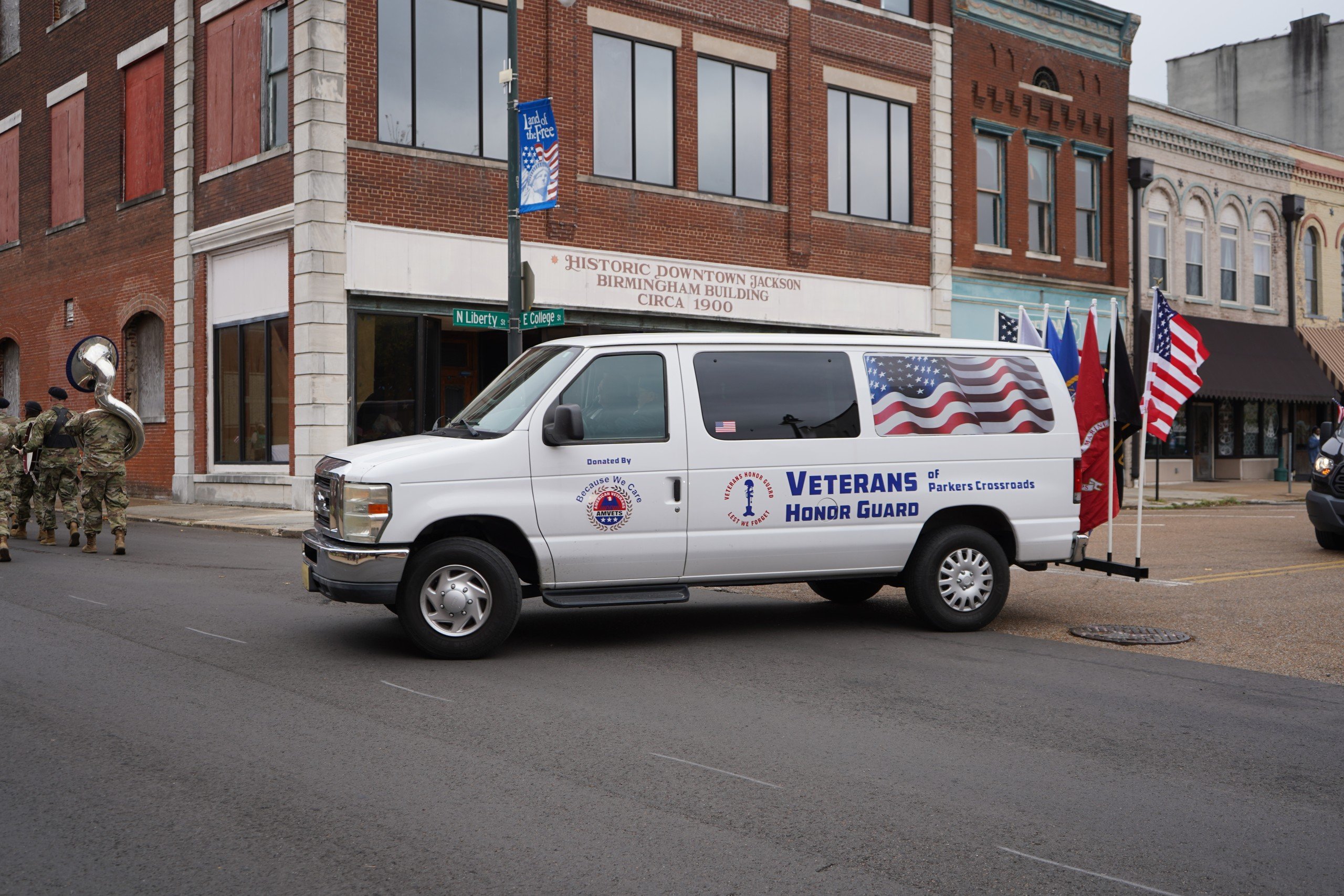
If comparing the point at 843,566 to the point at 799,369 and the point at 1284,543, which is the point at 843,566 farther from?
the point at 1284,543

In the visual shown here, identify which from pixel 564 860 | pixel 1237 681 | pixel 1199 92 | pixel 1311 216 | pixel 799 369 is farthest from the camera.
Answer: pixel 1199 92

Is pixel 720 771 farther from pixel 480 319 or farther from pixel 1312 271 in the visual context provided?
pixel 1312 271

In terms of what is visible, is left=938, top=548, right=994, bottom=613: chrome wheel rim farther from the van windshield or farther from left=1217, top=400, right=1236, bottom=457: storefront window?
left=1217, top=400, right=1236, bottom=457: storefront window

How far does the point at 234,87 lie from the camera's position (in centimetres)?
2148

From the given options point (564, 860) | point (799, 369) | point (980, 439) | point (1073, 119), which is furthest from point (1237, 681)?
point (1073, 119)

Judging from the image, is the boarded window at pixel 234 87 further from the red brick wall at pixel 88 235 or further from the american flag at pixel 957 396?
the american flag at pixel 957 396

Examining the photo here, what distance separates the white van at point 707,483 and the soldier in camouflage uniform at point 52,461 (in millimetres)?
8852

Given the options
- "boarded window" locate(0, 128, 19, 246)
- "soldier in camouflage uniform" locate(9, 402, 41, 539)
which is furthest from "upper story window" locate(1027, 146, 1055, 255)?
"boarded window" locate(0, 128, 19, 246)

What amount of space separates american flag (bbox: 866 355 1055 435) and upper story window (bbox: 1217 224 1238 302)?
90.4 feet

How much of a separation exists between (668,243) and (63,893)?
2015cm

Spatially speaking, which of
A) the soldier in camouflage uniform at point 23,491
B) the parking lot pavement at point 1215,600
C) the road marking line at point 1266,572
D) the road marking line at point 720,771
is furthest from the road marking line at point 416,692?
the soldier in camouflage uniform at point 23,491

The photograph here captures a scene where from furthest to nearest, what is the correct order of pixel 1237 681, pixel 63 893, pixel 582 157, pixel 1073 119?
pixel 1073 119 → pixel 582 157 → pixel 1237 681 → pixel 63 893

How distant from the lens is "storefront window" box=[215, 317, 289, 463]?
67.3 feet

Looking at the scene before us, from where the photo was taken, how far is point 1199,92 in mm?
45875
